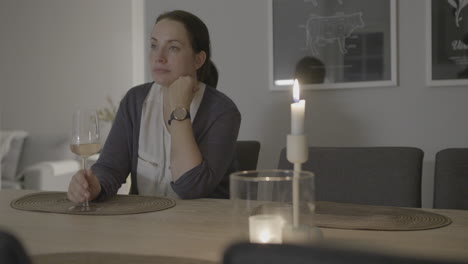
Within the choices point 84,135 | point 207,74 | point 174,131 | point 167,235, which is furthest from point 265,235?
point 207,74

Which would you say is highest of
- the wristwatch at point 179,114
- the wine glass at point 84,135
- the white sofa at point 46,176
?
the wristwatch at point 179,114

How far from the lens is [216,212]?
1.33 metres

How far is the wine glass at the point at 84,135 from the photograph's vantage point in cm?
140

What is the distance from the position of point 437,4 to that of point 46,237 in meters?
1.83

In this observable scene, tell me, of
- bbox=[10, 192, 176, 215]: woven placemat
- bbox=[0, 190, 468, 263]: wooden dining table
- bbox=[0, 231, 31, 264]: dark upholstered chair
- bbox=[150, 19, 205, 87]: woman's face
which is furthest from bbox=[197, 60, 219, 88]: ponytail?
bbox=[0, 231, 31, 264]: dark upholstered chair

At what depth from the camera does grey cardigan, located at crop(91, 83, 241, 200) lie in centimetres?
158

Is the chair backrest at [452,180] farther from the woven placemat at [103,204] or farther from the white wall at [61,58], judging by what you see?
the white wall at [61,58]

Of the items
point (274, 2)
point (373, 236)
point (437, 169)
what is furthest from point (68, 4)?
point (373, 236)

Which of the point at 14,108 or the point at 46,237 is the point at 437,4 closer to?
the point at 46,237

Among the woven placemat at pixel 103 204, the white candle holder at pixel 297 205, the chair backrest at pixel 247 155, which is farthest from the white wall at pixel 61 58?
the white candle holder at pixel 297 205

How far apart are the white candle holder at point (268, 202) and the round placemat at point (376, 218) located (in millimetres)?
298

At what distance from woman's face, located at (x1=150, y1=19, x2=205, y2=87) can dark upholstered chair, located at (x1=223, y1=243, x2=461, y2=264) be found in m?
1.49

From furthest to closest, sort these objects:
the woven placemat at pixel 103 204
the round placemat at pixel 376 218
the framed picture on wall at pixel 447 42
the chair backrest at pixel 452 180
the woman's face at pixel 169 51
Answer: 1. the framed picture on wall at pixel 447 42
2. the woman's face at pixel 169 51
3. the chair backrest at pixel 452 180
4. the woven placemat at pixel 103 204
5. the round placemat at pixel 376 218

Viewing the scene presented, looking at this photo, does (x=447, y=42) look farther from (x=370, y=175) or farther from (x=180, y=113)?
(x=180, y=113)
